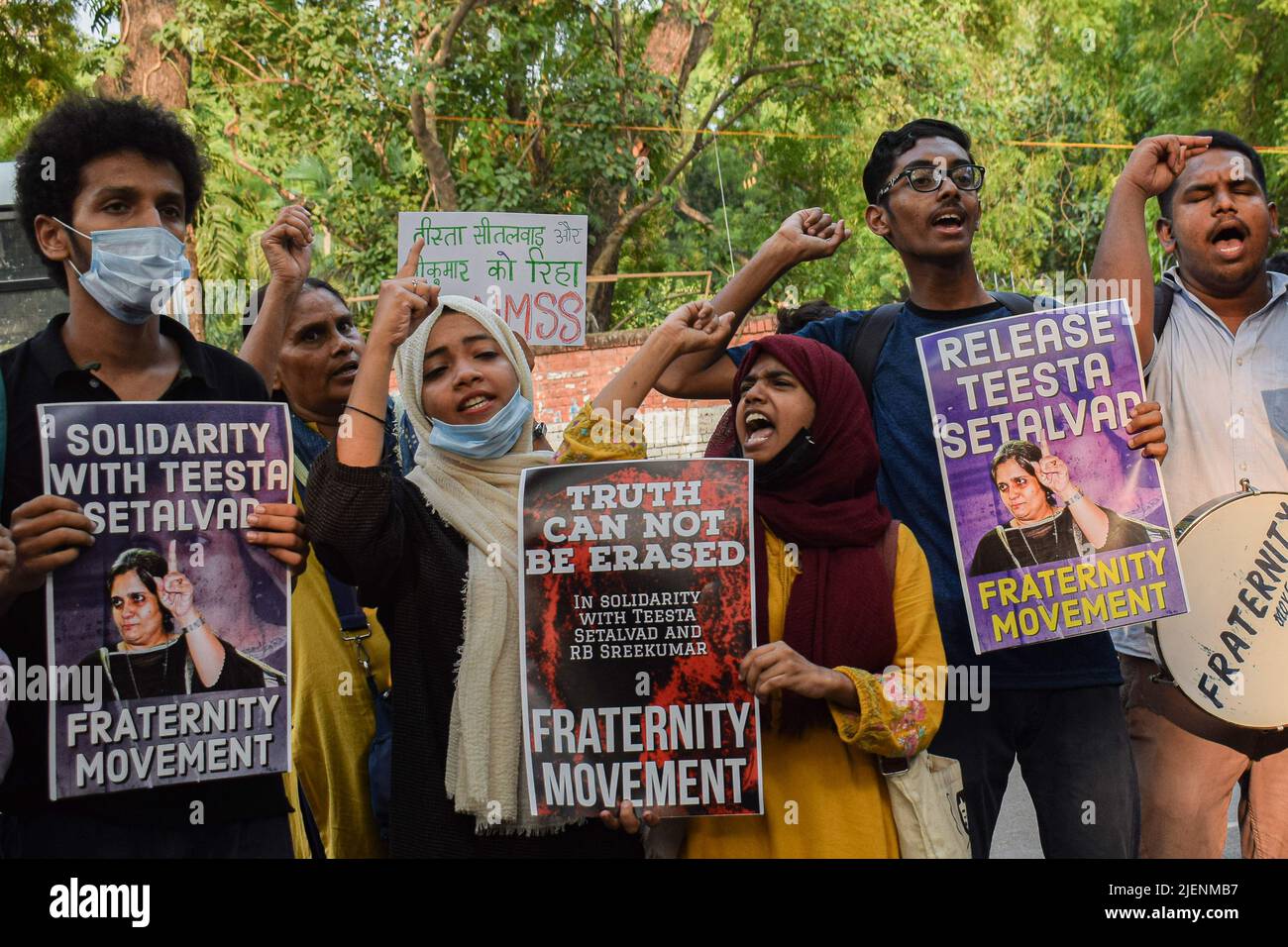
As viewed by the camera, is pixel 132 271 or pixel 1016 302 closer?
pixel 132 271

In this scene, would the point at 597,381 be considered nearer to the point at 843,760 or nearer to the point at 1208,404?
the point at 1208,404

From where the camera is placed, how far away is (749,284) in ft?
10.7

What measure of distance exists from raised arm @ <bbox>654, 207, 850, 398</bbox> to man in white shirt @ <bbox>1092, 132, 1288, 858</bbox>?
0.69m

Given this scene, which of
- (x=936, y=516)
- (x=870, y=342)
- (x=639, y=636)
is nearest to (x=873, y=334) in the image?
(x=870, y=342)

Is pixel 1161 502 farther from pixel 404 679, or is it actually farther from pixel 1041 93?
pixel 1041 93

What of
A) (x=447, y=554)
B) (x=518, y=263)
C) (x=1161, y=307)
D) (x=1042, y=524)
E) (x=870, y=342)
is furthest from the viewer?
(x=518, y=263)

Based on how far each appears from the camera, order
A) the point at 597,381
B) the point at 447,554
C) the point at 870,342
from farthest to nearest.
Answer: the point at 597,381, the point at 870,342, the point at 447,554

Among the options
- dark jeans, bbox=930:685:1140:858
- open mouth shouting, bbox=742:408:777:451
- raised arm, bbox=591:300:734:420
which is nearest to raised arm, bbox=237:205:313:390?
raised arm, bbox=591:300:734:420

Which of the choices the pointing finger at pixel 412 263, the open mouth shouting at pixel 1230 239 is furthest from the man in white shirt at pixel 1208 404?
the pointing finger at pixel 412 263

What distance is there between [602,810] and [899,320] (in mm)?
1417

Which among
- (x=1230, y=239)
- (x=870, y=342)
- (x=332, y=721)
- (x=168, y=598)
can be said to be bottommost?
(x=332, y=721)

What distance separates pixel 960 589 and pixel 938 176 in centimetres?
99

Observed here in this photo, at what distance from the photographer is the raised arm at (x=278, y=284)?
3.33 meters

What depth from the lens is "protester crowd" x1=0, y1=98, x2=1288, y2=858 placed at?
Answer: 277 centimetres
